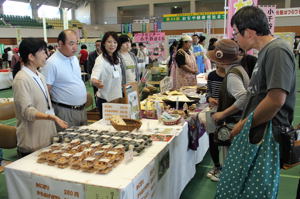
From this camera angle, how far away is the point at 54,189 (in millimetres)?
1383

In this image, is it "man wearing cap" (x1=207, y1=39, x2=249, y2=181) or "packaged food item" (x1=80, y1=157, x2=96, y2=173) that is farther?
"man wearing cap" (x1=207, y1=39, x2=249, y2=181)

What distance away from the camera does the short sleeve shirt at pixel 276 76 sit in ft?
3.90

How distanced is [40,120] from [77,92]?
0.54 metres

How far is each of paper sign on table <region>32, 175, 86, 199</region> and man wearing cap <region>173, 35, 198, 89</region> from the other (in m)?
2.80

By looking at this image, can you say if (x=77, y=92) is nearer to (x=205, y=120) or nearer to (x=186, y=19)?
(x=205, y=120)

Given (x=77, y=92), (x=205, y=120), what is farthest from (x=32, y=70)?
(x=205, y=120)

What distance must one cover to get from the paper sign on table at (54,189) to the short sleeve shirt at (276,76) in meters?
0.96

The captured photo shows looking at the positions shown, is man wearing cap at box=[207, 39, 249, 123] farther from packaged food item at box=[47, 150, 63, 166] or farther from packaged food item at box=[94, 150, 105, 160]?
packaged food item at box=[47, 150, 63, 166]

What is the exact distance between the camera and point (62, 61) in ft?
7.15

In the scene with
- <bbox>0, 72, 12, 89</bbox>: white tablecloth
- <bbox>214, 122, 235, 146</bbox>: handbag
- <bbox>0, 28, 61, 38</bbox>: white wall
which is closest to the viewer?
<bbox>214, 122, 235, 146</bbox>: handbag

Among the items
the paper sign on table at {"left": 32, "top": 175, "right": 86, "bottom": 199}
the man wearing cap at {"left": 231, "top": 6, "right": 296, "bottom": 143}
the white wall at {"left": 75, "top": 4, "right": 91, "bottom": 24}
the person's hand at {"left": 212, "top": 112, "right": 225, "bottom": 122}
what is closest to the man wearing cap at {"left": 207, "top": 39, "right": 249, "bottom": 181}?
the person's hand at {"left": 212, "top": 112, "right": 225, "bottom": 122}

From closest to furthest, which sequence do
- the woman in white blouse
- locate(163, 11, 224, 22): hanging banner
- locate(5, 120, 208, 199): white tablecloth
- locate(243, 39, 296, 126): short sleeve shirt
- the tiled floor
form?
locate(243, 39, 296, 126): short sleeve shirt < locate(5, 120, 208, 199): white tablecloth < the tiled floor < the woman in white blouse < locate(163, 11, 224, 22): hanging banner

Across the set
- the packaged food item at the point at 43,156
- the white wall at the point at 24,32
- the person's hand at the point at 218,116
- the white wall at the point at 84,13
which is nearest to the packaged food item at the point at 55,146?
the packaged food item at the point at 43,156

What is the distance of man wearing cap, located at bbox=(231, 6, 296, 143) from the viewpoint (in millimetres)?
1195
